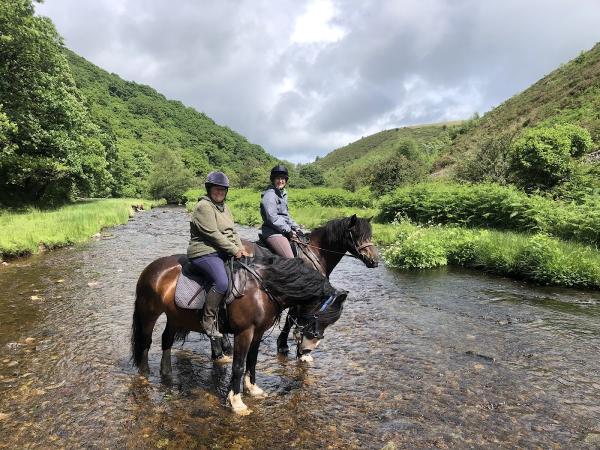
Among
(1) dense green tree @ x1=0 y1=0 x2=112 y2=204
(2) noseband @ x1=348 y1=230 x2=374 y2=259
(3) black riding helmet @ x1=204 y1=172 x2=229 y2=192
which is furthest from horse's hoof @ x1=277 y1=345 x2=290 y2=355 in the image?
(1) dense green tree @ x1=0 y1=0 x2=112 y2=204

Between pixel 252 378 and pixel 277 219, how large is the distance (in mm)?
2576

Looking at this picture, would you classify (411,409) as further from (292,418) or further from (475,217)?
(475,217)

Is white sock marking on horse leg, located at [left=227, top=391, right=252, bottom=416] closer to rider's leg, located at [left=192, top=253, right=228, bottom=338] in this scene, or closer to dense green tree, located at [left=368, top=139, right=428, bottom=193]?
rider's leg, located at [left=192, top=253, right=228, bottom=338]

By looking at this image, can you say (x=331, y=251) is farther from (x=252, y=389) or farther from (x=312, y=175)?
(x=312, y=175)

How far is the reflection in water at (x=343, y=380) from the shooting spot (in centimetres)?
472

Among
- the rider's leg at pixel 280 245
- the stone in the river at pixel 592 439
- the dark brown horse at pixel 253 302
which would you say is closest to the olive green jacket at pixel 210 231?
the dark brown horse at pixel 253 302

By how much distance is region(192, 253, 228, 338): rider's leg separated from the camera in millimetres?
5059

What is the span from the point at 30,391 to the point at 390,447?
4916 mm

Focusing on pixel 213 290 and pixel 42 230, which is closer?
pixel 213 290

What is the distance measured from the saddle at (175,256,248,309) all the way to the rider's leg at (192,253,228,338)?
90mm

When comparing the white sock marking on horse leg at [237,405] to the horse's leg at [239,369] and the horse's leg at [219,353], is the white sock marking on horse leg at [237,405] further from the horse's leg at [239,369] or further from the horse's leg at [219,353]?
the horse's leg at [219,353]

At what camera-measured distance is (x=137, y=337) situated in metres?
5.97

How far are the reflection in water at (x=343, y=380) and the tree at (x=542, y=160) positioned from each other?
44.5ft

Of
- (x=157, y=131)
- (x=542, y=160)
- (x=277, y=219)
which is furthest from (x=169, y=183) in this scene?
(x=277, y=219)
